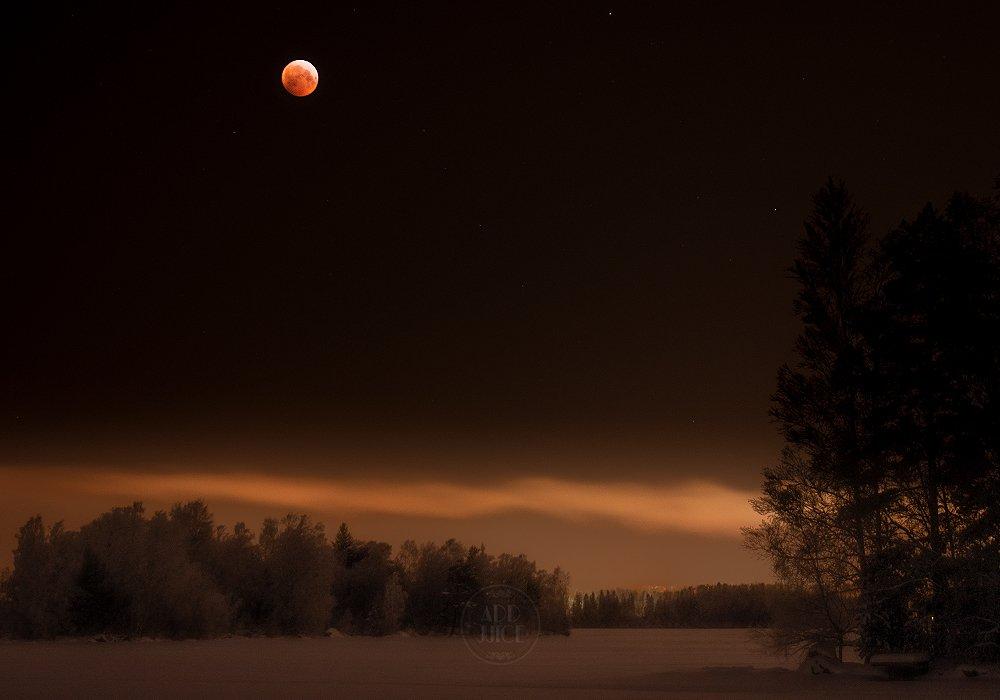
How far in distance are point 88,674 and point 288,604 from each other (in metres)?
44.6

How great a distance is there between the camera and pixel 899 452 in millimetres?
26078

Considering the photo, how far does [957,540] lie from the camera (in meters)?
24.5

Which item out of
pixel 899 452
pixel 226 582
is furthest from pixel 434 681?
pixel 226 582

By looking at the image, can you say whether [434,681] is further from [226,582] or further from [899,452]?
[226,582]

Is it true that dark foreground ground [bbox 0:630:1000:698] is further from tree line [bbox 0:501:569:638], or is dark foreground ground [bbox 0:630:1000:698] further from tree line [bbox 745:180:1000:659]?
tree line [bbox 0:501:569:638]

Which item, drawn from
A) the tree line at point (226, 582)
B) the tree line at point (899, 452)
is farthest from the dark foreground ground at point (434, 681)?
the tree line at point (226, 582)

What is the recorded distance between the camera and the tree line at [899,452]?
942 inches

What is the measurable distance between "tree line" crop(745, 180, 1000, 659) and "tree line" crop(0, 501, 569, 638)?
43.4 meters

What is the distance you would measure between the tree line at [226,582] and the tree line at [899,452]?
43.4 meters

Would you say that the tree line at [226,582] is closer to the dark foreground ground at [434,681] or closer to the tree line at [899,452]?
the dark foreground ground at [434,681]

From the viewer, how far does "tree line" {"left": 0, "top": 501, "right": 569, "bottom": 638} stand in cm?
5622

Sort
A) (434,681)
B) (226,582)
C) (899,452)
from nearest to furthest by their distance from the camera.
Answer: (434,681), (899,452), (226,582)

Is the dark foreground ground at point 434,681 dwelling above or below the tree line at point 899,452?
below

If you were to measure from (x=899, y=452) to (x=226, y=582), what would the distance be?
184ft
